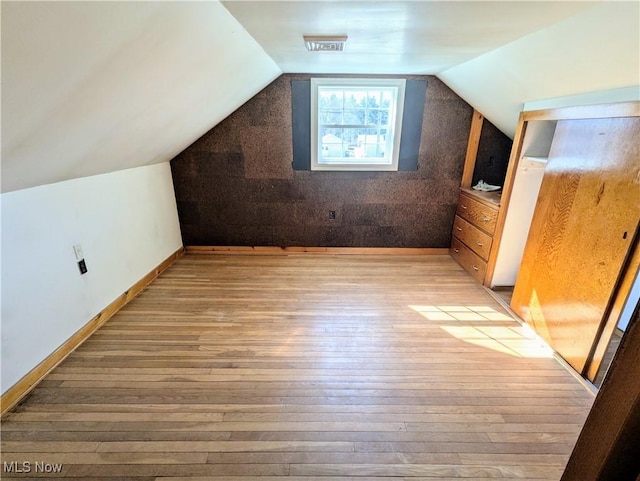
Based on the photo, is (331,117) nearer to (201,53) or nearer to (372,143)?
(372,143)

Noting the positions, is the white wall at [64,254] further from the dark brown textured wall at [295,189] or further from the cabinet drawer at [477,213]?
the cabinet drawer at [477,213]

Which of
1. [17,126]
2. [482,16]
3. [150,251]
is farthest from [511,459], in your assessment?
[150,251]

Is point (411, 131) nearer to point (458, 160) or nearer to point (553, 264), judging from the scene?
point (458, 160)

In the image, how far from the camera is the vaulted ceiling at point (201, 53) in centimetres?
105

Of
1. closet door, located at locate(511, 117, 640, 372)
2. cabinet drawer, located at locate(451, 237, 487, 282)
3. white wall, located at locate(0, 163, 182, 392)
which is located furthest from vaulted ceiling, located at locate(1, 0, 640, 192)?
cabinet drawer, located at locate(451, 237, 487, 282)

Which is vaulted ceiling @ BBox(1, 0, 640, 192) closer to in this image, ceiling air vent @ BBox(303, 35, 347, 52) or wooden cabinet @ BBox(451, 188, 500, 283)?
ceiling air vent @ BBox(303, 35, 347, 52)

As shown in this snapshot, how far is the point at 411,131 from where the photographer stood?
347 centimetres

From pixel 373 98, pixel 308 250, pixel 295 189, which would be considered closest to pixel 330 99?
pixel 373 98

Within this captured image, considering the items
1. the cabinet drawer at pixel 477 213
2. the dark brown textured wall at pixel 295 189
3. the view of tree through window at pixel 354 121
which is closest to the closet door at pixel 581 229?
the cabinet drawer at pixel 477 213

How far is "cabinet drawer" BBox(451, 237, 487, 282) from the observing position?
124 inches

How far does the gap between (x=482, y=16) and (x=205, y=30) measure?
1.31 metres

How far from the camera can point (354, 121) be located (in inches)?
139

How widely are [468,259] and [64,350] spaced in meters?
3.61

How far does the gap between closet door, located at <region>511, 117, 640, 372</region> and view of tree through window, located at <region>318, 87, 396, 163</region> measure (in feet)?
5.89
